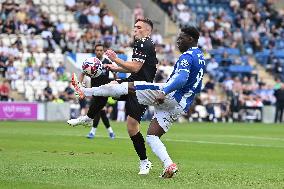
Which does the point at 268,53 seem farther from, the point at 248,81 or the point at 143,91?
the point at 143,91

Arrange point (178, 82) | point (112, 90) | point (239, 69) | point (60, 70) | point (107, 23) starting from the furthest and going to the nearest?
1. point (239, 69)
2. point (107, 23)
3. point (60, 70)
4. point (112, 90)
5. point (178, 82)

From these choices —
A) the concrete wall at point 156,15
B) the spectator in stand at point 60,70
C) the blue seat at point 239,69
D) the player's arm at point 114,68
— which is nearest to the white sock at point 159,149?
the player's arm at point 114,68

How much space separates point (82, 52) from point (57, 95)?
3953mm

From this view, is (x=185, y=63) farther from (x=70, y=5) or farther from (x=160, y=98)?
(x=70, y=5)

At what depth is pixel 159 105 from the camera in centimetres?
1348

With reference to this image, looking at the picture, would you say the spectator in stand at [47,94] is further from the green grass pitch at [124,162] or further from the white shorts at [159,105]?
the white shorts at [159,105]

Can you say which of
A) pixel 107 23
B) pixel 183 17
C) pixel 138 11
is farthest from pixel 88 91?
pixel 183 17

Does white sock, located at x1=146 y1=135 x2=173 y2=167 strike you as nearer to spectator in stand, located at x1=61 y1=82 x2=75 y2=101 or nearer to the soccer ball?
the soccer ball

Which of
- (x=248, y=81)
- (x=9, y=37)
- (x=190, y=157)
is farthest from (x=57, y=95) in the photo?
(x=190, y=157)

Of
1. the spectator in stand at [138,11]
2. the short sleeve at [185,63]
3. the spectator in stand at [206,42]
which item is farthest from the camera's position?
the spectator in stand at [206,42]

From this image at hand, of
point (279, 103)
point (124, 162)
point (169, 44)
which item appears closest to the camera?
point (124, 162)

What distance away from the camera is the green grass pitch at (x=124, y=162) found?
12703mm

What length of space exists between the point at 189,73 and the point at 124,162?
153 inches

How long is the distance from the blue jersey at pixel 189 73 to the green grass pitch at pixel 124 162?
4.22 ft
